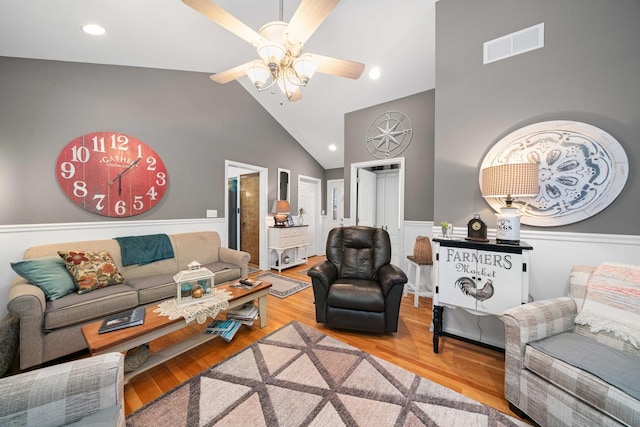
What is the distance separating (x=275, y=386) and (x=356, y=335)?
94 cm

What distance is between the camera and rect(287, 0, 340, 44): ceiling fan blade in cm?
129

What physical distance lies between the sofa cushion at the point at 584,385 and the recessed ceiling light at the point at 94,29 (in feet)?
13.7

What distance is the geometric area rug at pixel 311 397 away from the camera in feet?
4.34

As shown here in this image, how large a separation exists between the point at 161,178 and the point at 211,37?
187cm

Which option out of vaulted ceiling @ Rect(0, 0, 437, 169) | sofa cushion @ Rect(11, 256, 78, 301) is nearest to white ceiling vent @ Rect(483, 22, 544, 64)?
vaulted ceiling @ Rect(0, 0, 437, 169)

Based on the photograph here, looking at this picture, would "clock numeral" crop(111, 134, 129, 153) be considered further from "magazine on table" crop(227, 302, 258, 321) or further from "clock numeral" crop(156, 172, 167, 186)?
"magazine on table" crop(227, 302, 258, 321)

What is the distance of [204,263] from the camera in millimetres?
3141

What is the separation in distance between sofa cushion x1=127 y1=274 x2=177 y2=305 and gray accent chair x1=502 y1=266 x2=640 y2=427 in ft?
9.72

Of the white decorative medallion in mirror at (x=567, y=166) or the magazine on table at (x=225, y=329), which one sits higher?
the white decorative medallion in mirror at (x=567, y=166)

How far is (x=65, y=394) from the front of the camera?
88 centimetres

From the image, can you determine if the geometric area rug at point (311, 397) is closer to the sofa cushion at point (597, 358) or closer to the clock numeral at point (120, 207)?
the sofa cushion at point (597, 358)

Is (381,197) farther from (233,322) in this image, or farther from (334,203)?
(233,322)

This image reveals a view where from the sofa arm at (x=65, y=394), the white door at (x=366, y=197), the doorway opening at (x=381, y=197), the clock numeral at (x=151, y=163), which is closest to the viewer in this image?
the sofa arm at (x=65, y=394)

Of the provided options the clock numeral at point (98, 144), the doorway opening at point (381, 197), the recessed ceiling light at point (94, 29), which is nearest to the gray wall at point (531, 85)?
the doorway opening at point (381, 197)
